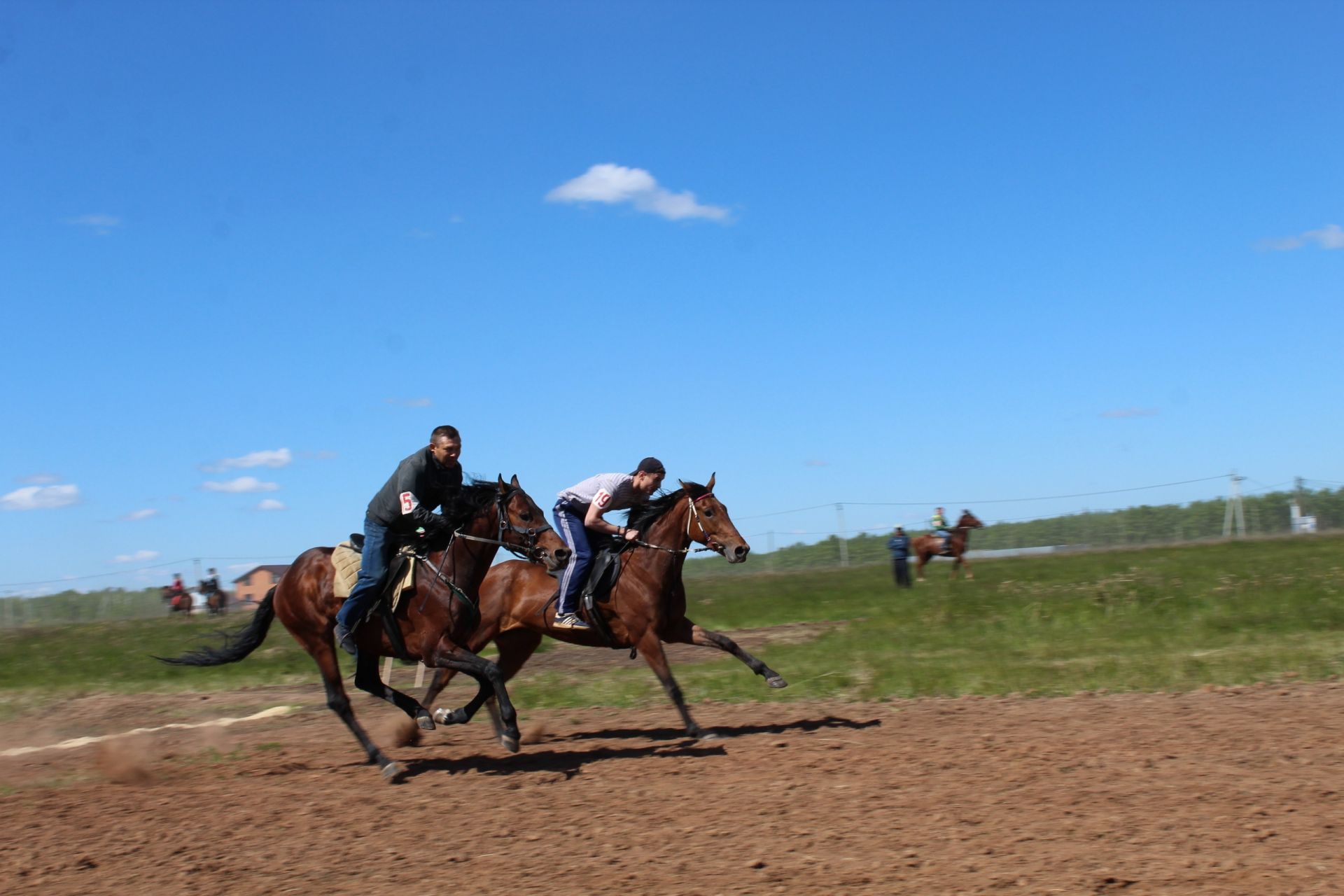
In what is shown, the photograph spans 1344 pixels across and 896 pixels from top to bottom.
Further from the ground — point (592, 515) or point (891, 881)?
point (592, 515)

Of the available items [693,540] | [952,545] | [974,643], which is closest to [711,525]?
[693,540]

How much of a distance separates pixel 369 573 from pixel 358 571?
0.26 meters

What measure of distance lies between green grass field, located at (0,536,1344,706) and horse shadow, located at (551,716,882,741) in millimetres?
1638

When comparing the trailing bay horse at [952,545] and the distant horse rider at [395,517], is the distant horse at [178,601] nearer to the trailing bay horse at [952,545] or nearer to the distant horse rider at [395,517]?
the trailing bay horse at [952,545]

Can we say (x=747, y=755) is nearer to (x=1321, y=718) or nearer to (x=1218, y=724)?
(x=1218, y=724)

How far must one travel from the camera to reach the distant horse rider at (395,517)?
9.18 metres

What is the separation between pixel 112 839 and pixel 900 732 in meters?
5.82

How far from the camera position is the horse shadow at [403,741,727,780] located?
346 inches

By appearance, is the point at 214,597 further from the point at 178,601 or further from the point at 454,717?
the point at 454,717

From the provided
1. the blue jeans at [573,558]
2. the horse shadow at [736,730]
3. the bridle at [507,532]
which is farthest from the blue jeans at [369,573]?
the horse shadow at [736,730]

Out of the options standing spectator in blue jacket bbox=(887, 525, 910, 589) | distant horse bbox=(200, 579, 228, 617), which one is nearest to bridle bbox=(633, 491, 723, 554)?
standing spectator in blue jacket bbox=(887, 525, 910, 589)

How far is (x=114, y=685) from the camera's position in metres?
16.8

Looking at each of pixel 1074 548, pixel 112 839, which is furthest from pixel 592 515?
pixel 1074 548

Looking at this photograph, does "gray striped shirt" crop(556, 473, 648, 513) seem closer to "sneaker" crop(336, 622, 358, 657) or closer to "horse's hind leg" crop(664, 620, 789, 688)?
"horse's hind leg" crop(664, 620, 789, 688)
